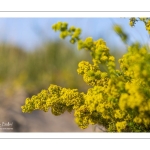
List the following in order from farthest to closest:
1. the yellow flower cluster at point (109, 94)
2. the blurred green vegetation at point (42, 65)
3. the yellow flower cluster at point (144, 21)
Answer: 1. the blurred green vegetation at point (42, 65)
2. the yellow flower cluster at point (144, 21)
3. the yellow flower cluster at point (109, 94)

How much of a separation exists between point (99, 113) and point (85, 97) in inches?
2.4

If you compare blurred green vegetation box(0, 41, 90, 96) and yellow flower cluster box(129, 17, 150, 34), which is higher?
yellow flower cluster box(129, 17, 150, 34)

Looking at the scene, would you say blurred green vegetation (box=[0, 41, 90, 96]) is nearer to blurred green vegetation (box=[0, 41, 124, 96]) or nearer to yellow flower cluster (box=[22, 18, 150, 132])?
blurred green vegetation (box=[0, 41, 124, 96])

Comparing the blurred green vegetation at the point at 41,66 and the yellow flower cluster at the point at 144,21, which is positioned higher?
the yellow flower cluster at the point at 144,21

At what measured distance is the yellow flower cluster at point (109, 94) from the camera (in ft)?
2.51

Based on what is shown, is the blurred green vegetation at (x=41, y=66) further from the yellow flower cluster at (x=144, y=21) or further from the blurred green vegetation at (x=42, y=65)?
the yellow flower cluster at (x=144, y=21)

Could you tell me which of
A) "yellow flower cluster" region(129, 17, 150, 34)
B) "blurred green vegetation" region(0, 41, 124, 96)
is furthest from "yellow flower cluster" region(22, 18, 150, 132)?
"blurred green vegetation" region(0, 41, 124, 96)

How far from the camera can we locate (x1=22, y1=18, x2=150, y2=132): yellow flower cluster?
766 millimetres

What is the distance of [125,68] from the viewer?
0.88 m

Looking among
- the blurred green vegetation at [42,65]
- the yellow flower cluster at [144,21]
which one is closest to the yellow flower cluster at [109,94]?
the yellow flower cluster at [144,21]

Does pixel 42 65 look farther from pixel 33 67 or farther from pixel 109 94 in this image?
pixel 109 94
